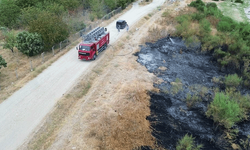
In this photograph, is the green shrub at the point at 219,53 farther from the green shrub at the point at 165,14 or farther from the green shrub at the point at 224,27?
the green shrub at the point at 165,14

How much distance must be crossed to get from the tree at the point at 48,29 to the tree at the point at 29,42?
859 mm

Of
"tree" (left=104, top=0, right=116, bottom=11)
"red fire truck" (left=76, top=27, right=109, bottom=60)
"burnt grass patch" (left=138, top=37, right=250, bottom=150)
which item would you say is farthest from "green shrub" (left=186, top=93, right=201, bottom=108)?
"tree" (left=104, top=0, right=116, bottom=11)

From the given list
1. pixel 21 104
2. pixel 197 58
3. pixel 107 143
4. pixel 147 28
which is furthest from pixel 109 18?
pixel 107 143

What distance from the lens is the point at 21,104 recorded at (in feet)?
63.6

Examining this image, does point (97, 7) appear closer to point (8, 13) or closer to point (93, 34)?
point (8, 13)

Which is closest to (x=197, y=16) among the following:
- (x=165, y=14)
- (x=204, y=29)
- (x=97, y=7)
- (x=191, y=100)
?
(x=204, y=29)

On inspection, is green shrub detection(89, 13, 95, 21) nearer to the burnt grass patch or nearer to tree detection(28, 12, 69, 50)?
tree detection(28, 12, 69, 50)

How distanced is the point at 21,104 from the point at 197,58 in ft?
78.3

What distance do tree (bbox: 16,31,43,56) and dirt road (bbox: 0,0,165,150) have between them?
4424mm

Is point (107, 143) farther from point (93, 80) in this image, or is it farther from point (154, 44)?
point (154, 44)

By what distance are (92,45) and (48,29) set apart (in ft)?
26.5

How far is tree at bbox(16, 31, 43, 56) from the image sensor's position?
28.7 metres

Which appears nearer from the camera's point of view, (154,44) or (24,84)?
(24,84)

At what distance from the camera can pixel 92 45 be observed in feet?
87.0
